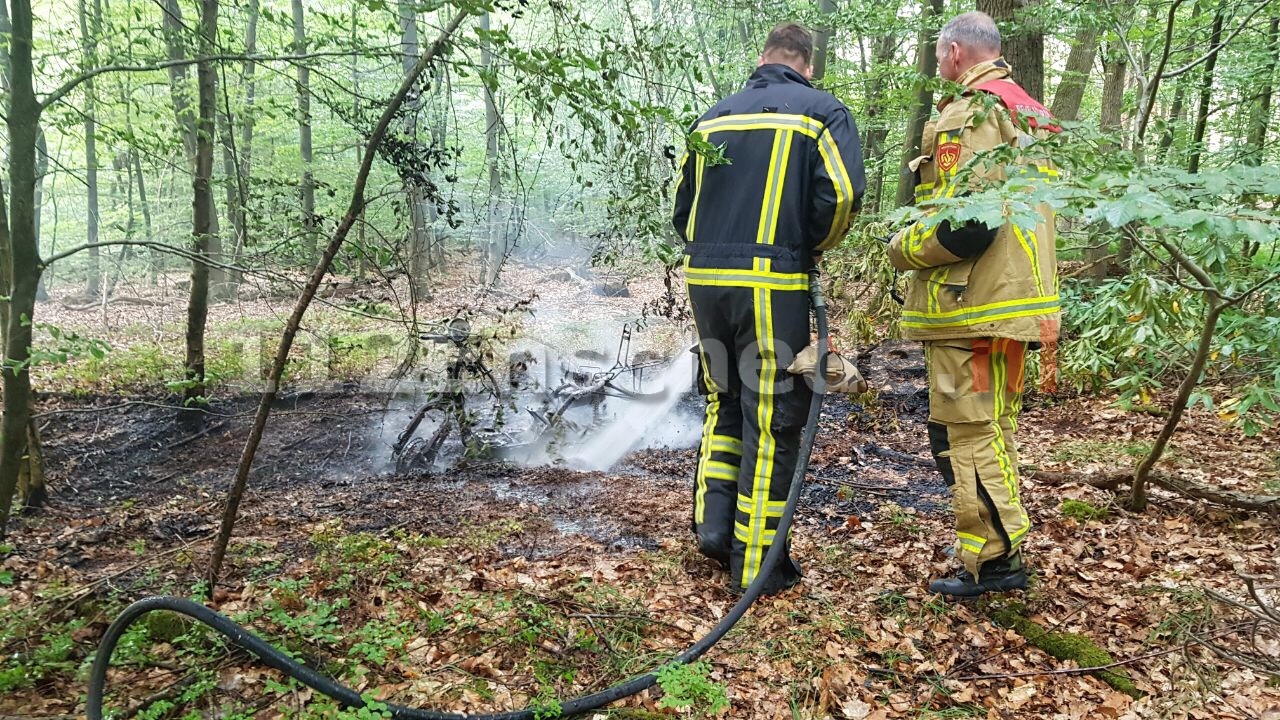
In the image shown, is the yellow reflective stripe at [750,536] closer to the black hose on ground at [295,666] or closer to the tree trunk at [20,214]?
the black hose on ground at [295,666]

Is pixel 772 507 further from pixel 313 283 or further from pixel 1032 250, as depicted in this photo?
pixel 313 283

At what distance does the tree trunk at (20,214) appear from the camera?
9.98ft

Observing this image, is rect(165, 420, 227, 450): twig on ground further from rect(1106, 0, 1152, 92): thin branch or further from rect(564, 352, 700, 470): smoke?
rect(1106, 0, 1152, 92): thin branch

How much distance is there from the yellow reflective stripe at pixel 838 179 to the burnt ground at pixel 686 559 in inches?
67.2

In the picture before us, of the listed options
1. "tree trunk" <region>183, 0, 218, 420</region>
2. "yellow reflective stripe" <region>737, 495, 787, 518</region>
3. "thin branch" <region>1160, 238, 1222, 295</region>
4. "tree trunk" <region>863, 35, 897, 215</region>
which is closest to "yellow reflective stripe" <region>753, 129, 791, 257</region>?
"yellow reflective stripe" <region>737, 495, 787, 518</region>

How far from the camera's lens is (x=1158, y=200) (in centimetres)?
169

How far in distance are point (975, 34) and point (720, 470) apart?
2.32 metres

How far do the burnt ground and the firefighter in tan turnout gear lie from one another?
41 cm

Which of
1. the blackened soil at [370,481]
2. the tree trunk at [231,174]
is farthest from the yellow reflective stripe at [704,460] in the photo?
the tree trunk at [231,174]

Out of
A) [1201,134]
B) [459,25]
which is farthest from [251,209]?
[1201,134]

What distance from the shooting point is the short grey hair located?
2965 mm

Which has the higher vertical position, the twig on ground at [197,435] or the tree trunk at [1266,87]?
the tree trunk at [1266,87]

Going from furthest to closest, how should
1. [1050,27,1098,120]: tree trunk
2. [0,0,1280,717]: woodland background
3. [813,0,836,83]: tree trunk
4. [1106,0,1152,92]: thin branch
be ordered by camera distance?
[813,0,836,83]: tree trunk
[1050,27,1098,120]: tree trunk
[1106,0,1152,92]: thin branch
[0,0,1280,717]: woodland background

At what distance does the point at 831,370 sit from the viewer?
2.90m
